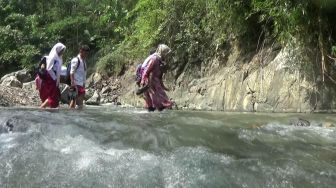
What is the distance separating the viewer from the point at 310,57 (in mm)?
9570

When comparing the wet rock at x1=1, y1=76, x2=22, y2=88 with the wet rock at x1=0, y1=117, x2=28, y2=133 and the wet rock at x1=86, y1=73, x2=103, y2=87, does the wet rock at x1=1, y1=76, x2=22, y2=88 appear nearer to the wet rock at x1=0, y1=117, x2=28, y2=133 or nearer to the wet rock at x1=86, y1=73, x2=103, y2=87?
the wet rock at x1=86, y1=73, x2=103, y2=87

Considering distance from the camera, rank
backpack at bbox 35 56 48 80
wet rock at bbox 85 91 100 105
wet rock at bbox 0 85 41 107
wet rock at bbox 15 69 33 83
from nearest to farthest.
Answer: backpack at bbox 35 56 48 80
wet rock at bbox 0 85 41 107
wet rock at bbox 85 91 100 105
wet rock at bbox 15 69 33 83

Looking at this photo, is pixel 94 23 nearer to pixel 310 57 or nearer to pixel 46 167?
pixel 310 57

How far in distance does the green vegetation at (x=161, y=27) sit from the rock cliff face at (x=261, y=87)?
38 cm

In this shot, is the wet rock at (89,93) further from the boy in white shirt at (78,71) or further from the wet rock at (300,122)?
the wet rock at (300,122)

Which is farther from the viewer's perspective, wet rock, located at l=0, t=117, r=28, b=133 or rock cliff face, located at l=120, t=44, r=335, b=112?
rock cliff face, located at l=120, t=44, r=335, b=112

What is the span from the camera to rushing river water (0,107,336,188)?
4477mm

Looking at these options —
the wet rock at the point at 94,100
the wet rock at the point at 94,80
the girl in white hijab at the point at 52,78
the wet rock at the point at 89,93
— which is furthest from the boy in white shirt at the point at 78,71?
the wet rock at the point at 94,80

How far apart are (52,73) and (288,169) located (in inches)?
204

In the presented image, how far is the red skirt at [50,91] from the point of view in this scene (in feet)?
28.4

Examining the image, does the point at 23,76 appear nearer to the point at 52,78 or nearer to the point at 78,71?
the point at 78,71

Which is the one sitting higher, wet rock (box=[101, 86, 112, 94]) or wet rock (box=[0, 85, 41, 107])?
wet rock (box=[101, 86, 112, 94])

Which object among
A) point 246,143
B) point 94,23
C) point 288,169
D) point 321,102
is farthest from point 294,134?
point 94,23

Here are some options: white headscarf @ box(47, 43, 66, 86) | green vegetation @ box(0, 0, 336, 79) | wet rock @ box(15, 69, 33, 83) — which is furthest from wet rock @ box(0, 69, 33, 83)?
white headscarf @ box(47, 43, 66, 86)
